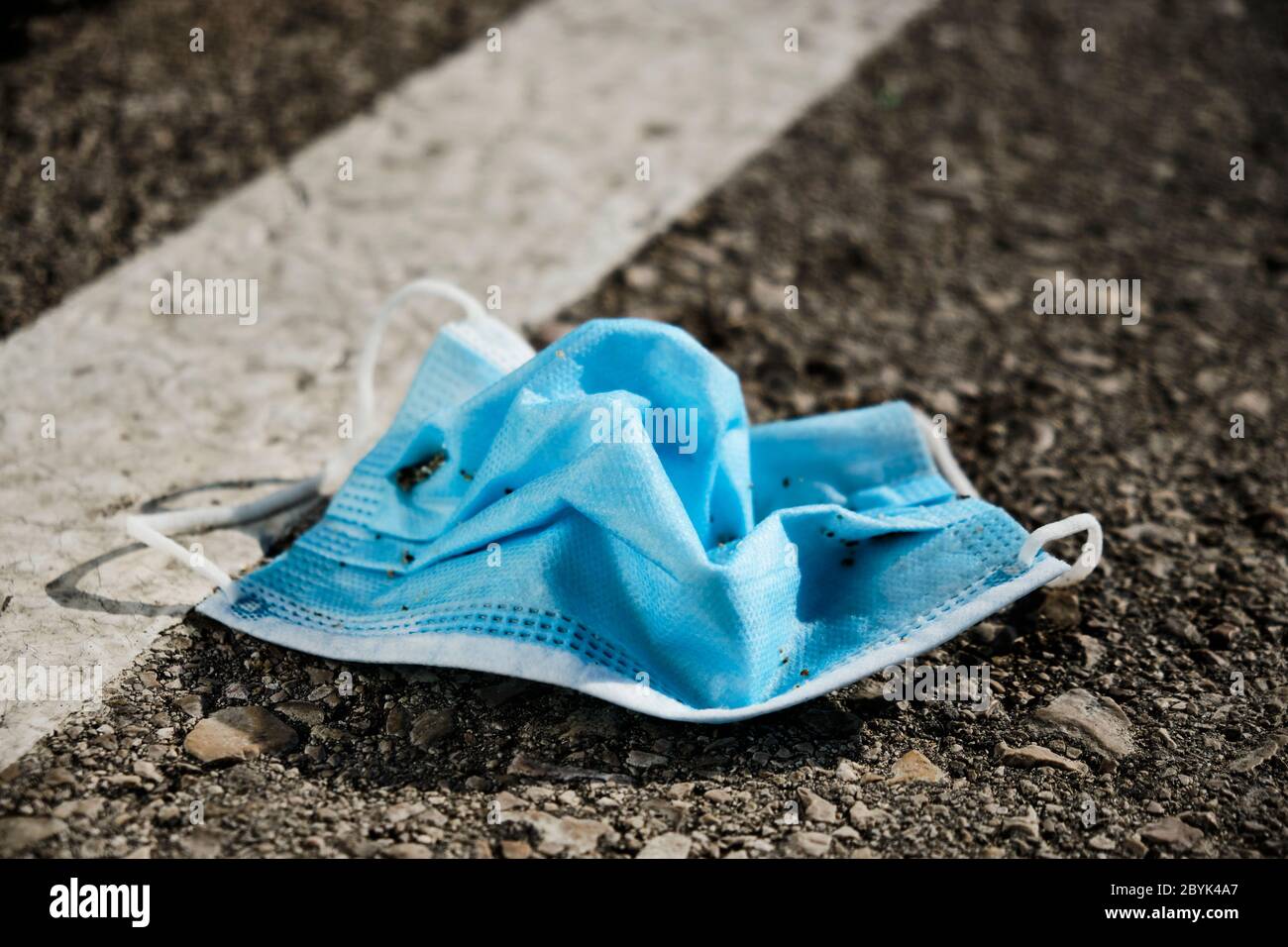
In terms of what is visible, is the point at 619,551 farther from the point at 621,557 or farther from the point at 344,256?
the point at 344,256

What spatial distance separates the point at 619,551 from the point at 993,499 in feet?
3.38

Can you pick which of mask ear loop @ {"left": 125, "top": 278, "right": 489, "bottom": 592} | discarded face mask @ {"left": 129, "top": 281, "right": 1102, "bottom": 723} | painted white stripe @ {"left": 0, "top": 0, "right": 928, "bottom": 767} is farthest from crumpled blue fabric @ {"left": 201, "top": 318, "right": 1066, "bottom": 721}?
painted white stripe @ {"left": 0, "top": 0, "right": 928, "bottom": 767}

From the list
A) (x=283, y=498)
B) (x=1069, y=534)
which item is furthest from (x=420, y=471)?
(x=1069, y=534)

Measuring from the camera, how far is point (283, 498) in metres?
2.45

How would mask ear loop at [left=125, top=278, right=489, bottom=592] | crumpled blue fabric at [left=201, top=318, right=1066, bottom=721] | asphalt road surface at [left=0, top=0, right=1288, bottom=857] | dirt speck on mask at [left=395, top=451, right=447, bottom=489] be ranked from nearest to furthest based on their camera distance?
asphalt road surface at [left=0, top=0, right=1288, bottom=857], crumpled blue fabric at [left=201, top=318, right=1066, bottom=721], mask ear loop at [left=125, top=278, right=489, bottom=592], dirt speck on mask at [left=395, top=451, right=447, bottom=489]

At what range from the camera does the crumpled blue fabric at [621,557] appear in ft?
6.44

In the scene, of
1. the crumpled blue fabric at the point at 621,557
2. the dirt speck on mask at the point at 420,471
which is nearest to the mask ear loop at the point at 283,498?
the crumpled blue fabric at the point at 621,557

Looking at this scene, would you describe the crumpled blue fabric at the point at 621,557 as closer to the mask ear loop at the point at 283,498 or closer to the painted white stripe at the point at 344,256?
the mask ear loop at the point at 283,498

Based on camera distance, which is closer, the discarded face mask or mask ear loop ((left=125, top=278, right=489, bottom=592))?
the discarded face mask

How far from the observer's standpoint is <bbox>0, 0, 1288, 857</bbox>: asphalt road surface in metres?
1.86

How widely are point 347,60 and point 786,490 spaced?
2.56 m

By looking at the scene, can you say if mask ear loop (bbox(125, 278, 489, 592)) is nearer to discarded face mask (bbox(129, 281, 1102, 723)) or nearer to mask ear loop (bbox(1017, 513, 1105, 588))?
discarded face mask (bbox(129, 281, 1102, 723))

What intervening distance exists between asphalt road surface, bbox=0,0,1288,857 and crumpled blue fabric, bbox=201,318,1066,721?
0.10 m

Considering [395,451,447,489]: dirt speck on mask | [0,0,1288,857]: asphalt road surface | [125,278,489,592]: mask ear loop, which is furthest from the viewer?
[395,451,447,489]: dirt speck on mask
